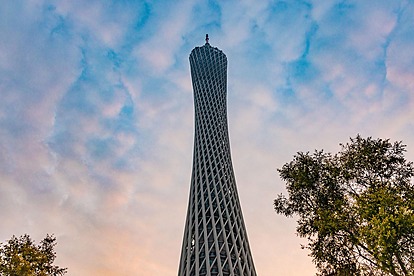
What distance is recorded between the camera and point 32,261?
14789mm

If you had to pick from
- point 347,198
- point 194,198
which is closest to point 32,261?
point 194,198

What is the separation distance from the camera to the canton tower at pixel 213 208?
2117cm

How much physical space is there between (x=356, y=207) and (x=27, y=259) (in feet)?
46.2

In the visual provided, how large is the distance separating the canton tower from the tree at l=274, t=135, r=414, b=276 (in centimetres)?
883

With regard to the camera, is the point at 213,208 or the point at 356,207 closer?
the point at 356,207

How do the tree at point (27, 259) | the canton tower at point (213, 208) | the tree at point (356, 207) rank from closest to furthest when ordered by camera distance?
the tree at point (356, 207) < the tree at point (27, 259) < the canton tower at point (213, 208)

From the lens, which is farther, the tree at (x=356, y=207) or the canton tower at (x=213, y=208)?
the canton tower at (x=213, y=208)

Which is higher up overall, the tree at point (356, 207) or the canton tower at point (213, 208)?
the canton tower at point (213, 208)

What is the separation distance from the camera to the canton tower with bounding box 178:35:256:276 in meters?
21.2

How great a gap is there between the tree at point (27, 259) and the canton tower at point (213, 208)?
8512mm

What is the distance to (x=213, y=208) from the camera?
928 inches

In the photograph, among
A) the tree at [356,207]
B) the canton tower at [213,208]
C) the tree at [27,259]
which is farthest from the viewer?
the canton tower at [213,208]

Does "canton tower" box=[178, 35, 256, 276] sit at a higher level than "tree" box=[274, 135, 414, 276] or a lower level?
higher

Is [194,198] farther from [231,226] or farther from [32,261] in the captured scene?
[32,261]
